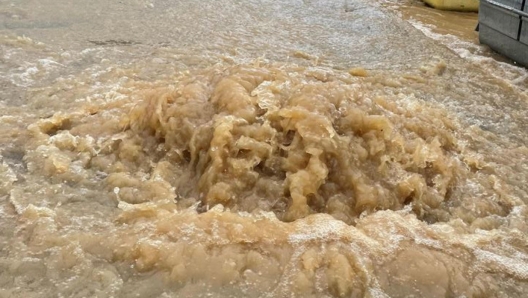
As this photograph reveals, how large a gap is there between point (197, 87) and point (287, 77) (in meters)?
0.81

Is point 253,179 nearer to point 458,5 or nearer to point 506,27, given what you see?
point 506,27

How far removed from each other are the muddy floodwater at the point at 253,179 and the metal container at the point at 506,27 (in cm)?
82

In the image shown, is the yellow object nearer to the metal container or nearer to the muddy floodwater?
the metal container

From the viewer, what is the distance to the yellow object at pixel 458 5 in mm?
9648

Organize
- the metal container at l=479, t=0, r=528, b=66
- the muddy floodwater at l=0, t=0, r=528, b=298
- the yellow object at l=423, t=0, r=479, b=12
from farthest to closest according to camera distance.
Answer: the yellow object at l=423, t=0, r=479, b=12, the metal container at l=479, t=0, r=528, b=66, the muddy floodwater at l=0, t=0, r=528, b=298

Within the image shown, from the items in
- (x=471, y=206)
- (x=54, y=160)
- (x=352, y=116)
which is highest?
(x=352, y=116)

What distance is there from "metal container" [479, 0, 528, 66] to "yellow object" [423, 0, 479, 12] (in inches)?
83.2

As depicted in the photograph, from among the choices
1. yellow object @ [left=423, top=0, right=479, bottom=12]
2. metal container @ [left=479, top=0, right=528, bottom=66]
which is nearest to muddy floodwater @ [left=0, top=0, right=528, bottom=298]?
metal container @ [left=479, top=0, right=528, bottom=66]

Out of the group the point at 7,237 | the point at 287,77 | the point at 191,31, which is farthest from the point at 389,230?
the point at 191,31

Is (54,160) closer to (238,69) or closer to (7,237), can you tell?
→ (7,237)

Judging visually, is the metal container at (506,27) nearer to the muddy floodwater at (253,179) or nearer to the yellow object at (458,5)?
the muddy floodwater at (253,179)

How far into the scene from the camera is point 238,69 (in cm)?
468

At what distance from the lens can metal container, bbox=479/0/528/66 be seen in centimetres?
663

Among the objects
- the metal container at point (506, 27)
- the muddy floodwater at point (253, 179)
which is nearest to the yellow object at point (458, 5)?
the metal container at point (506, 27)
